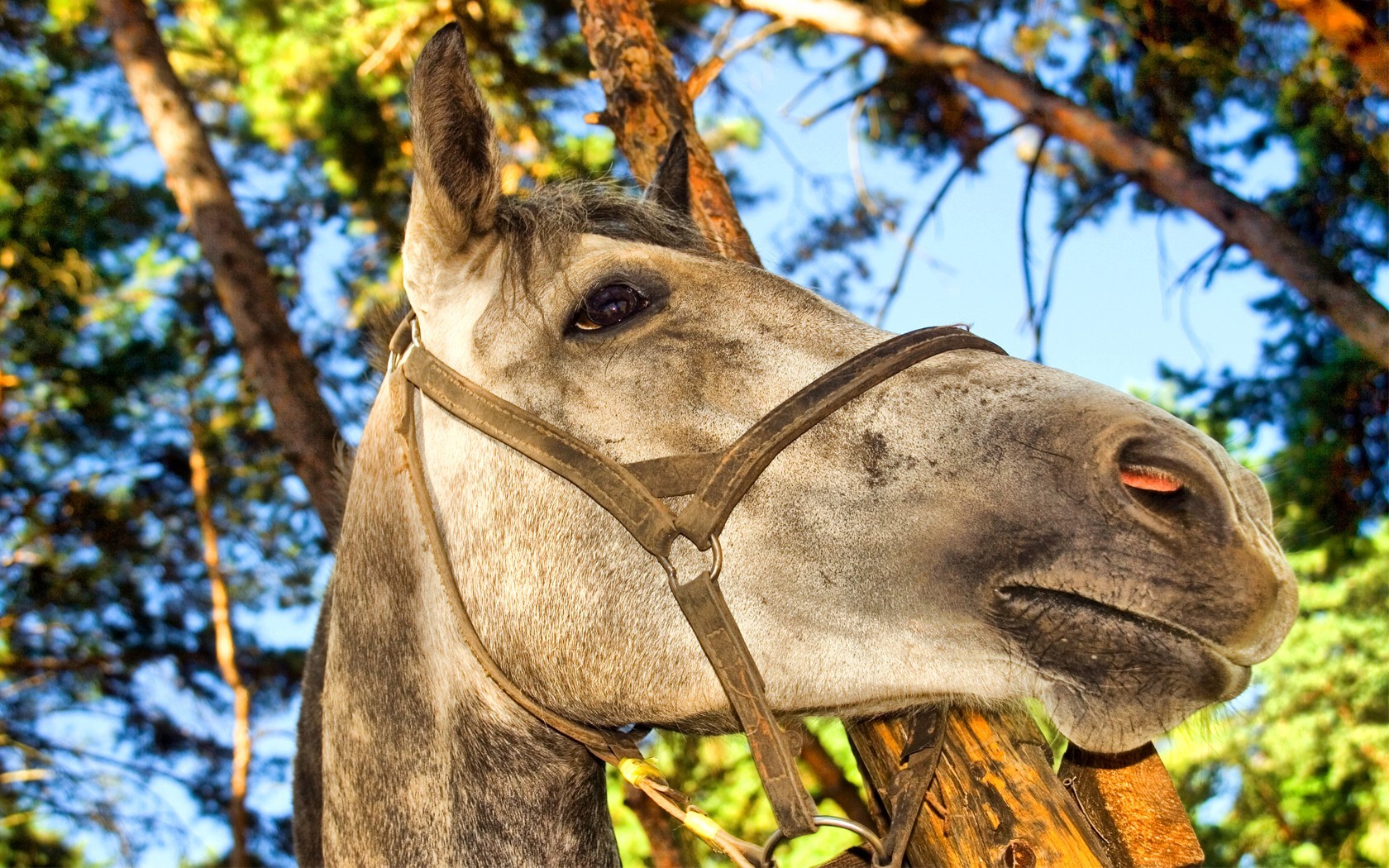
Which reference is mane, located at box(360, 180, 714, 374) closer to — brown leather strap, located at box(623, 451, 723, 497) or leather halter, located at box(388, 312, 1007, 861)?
leather halter, located at box(388, 312, 1007, 861)

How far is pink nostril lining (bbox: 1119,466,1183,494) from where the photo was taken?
1.43 m

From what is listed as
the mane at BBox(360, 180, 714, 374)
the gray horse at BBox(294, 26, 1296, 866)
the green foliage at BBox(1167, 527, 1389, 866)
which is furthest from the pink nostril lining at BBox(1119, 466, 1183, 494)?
the green foliage at BBox(1167, 527, 1389, 866)

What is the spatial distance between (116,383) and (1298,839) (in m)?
22.9

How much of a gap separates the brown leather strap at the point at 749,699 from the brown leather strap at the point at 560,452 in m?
0.11

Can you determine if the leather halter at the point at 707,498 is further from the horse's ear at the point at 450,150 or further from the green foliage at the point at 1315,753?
the green foliage at the point at 1315,753

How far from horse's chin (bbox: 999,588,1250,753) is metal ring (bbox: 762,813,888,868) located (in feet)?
1.42

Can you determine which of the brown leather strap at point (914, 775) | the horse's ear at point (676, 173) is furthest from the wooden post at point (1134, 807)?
the horse's ear at point (676, 173)

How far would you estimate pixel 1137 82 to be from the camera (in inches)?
299

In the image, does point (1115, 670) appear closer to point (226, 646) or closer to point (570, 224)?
point (570, 224)

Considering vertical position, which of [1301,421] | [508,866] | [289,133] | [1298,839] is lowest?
[508,866]

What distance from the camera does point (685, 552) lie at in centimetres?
172

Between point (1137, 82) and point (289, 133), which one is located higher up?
point (289, 133)

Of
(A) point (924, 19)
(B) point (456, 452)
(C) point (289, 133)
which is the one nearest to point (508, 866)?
(B) point (456, 452)

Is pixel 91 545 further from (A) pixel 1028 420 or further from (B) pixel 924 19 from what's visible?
(A) pixel 1028 420
